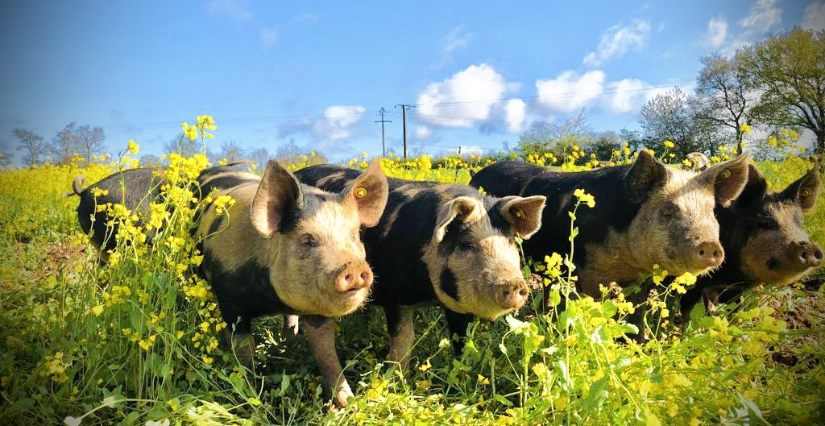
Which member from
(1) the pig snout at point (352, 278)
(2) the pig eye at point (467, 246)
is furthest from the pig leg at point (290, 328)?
(2) the pig eye at point (467, 246)

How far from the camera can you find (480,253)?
3525 mm

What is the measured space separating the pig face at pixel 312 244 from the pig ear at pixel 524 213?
0.93m

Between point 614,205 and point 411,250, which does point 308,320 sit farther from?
point 614,205

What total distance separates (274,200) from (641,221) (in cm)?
263

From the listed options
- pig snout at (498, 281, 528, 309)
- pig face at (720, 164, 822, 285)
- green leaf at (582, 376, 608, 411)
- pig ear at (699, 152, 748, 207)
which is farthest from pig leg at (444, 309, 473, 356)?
pig face at (720, 164, 822, 285)

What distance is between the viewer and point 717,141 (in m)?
12.2

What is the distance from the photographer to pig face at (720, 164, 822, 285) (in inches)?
170

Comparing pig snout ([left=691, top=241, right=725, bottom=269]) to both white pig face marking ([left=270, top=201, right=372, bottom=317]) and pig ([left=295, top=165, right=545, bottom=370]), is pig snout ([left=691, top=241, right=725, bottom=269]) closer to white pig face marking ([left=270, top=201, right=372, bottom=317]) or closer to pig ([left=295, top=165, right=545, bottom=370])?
pig ([left=295, top=165, right=545, bottom=370])

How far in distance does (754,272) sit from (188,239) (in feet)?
14.4

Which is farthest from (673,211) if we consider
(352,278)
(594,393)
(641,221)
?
(352,278)

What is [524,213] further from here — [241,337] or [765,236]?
[765,236]

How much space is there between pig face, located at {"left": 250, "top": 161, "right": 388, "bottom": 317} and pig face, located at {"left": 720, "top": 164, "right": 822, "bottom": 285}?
122 inches

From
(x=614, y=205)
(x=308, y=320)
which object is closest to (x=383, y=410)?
(x=308, y=320)

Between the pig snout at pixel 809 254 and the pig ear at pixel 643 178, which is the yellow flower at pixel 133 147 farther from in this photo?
the pig snout at pixel 809 254
